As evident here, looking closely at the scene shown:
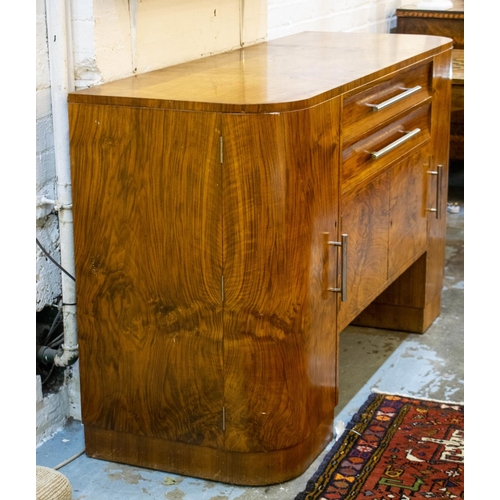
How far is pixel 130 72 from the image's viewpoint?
87.4 inches

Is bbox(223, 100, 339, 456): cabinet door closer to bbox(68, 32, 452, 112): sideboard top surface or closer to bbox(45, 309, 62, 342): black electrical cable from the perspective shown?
bbox(68, 32, 452, 112): sideboard top surface

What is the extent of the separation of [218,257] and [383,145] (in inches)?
28.4

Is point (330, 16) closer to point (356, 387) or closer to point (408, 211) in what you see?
point (408, 211)

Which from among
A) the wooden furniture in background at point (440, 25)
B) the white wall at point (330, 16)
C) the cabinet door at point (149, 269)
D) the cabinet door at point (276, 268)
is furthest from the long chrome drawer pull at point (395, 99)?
the wooden furniture in background at point (440, 25)

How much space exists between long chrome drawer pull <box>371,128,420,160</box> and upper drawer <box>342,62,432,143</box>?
7cm

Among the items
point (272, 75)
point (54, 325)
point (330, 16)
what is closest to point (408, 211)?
point (272, 75)

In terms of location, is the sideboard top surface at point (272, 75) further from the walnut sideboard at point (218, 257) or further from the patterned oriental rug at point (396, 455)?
the patterned oriental rug at point (396, 455)

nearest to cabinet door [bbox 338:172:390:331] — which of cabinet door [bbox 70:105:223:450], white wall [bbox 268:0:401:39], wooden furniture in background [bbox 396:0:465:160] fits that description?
cabinet door [bbox 70:105:223:450]

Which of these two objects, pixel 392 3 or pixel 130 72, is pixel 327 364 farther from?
pixel 392 3

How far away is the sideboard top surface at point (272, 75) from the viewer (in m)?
1.84

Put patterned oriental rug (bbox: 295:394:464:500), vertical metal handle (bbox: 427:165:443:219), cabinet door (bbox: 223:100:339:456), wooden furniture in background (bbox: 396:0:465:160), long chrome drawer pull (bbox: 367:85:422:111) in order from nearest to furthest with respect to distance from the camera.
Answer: cabinet door (bbox: 223:100:339:456), patterned oriental rug (bbox: 295:394:464:500), long chrome drawer pull (bbox: 367:85:422:111), vertical metal handle (bbox: 427:165:443:219), wooden furniture in background (bbox: 396:0:465:160)

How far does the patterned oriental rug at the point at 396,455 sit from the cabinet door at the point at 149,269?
31 centimetres

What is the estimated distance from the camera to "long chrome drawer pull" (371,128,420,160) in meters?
2.26
